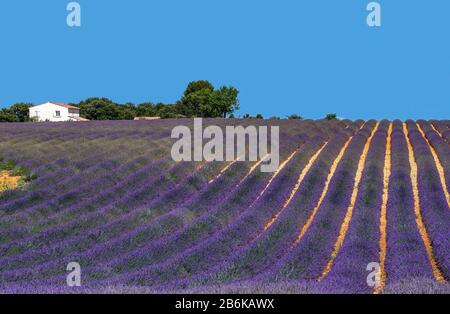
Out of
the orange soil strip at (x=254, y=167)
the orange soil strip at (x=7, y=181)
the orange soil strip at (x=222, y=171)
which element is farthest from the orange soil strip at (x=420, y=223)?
the orange soil strip at (x=7, y=181)

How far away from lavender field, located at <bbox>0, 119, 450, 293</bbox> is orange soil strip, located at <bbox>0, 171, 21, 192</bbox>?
532mm

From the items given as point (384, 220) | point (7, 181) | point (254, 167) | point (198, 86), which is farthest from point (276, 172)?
point (198, 86)

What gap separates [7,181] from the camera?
19.2 meters

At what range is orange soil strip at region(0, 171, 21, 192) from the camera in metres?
18.4

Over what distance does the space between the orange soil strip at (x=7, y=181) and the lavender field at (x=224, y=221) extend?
532 mm

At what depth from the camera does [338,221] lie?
15.1 meters

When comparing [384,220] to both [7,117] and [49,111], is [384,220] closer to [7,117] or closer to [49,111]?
[7,117]

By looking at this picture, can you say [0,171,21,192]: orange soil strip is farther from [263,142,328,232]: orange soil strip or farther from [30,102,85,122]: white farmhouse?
[30,102,85,122]: white farmhouse

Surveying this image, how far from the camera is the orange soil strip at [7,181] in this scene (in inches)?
725

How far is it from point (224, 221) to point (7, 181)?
839cm

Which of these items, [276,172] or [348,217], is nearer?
[348,217]

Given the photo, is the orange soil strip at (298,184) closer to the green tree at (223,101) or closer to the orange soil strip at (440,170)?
the orange soil strip at (440,170)
